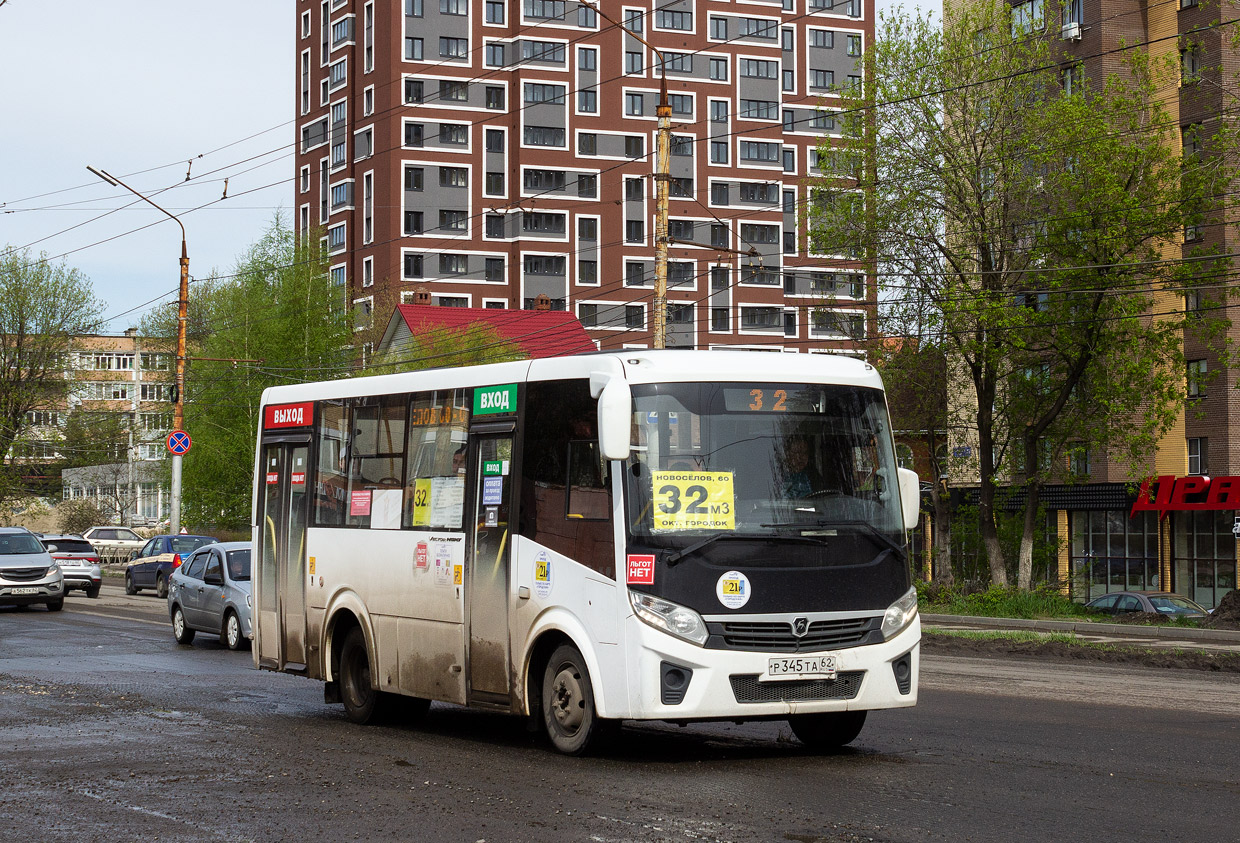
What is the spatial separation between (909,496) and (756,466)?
1303 millimetres

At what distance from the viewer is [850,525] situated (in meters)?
10.5

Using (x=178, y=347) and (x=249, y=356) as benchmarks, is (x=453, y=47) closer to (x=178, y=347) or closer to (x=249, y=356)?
(x=249, y=356)

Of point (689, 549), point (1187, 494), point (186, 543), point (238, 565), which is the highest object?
point (1187, 494)

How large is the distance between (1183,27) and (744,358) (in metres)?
51.6

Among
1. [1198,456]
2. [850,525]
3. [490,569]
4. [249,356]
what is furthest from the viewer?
[249,356]

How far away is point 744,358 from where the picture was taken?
10789mm

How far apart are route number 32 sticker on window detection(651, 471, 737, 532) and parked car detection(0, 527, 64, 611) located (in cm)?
2676

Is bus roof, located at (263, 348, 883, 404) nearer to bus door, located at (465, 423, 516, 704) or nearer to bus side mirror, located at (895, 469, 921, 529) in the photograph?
bus door, located at (465, 423, 516, 704)

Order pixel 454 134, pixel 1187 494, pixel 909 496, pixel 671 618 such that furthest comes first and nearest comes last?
pixel 454 134, pixel 1187 494, pixel 909 496, pixel 671 618

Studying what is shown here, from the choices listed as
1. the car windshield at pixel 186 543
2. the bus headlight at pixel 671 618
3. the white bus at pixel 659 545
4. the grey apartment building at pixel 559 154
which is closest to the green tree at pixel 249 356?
the car windshield at pixel 186 543

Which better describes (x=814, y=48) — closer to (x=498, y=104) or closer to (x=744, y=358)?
(x=498, y=104)

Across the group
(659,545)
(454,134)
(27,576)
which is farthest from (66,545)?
(454,134)

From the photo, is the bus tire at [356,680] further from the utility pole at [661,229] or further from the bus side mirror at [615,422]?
the utility pole at [661,229]

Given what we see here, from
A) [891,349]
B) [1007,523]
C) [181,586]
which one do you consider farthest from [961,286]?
[181,586]
